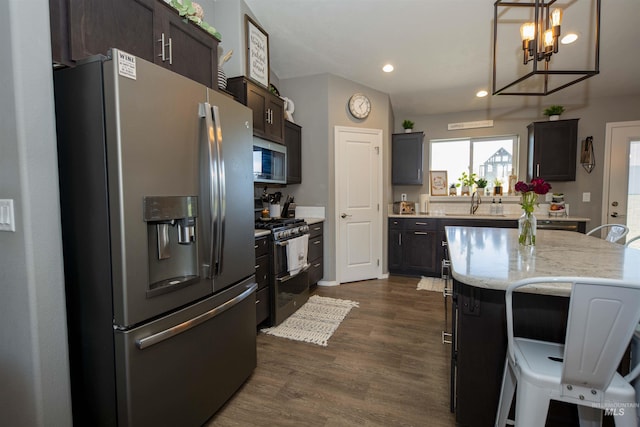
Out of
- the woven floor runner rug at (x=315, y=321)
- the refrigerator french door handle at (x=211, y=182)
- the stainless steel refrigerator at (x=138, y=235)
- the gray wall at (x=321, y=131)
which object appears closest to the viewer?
the stainless steel refrigerator at (x=138, y=235)

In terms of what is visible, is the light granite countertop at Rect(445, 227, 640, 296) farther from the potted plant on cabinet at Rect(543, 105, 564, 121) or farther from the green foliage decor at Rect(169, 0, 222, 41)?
the potted plant on cabinet at Rect(543, 105, 564, 121)

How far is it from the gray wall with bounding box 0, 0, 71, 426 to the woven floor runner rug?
5.43ft

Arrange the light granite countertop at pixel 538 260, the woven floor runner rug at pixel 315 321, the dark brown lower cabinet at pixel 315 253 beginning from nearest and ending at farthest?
the light granite countertop at pixel 538 260, the woven floor runner rug at pixel 315 321, the dark brown lower cabinet at pixel 315 253

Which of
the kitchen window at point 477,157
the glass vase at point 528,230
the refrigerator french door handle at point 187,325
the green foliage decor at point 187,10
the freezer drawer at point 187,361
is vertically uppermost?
the green foliage decor at point 187,10

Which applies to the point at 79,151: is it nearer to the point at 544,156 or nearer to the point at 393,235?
the point at 393,235

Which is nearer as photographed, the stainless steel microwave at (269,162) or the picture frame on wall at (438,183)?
the stainless steel microwave at (269,162)

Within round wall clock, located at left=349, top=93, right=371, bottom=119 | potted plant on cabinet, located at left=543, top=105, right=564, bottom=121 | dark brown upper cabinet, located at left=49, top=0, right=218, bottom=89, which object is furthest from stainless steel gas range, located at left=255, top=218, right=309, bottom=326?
potted plant on cabinet, located at left=543, top=105, right=564, bottom=121

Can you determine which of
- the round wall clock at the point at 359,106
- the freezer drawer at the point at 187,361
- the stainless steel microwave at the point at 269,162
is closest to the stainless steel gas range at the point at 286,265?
the stainless steel microwave at the point at 269,162

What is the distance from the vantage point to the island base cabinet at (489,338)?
1349 mm

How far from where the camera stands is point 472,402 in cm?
143

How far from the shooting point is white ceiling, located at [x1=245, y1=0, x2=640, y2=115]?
2.63 m

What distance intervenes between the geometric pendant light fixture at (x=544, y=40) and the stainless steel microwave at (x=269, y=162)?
6.87 feet

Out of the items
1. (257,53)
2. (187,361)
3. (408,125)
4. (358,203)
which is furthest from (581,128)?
(187,361)

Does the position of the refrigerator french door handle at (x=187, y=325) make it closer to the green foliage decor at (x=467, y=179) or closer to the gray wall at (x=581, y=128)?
the green foliage decor at (x=467, y=179)
